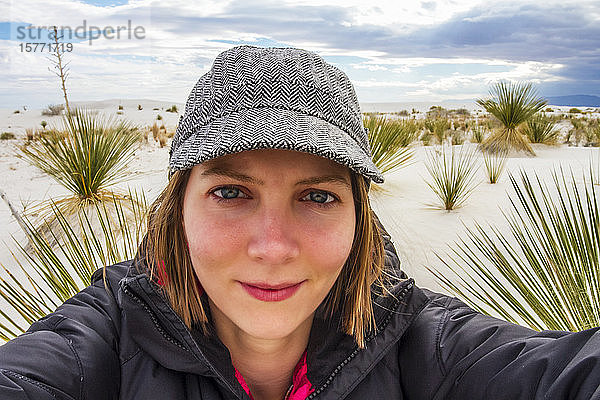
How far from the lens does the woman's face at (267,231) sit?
123cm

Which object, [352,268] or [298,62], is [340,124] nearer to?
[298,62]

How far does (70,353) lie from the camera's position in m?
1.12

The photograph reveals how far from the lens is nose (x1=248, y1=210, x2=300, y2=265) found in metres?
1.20

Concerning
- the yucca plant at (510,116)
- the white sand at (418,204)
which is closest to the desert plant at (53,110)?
the white sand at (418,204)

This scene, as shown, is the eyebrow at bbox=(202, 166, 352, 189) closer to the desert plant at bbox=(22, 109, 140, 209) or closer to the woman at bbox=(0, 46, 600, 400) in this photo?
the woman at bbox=(0, 46, 600, 400)

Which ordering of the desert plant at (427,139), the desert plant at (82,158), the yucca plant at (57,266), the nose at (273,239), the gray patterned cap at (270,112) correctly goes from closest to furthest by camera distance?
the gray patterned cap at (270,112)
the nose at (273,239)
the yucca plant at (57,266)
the desert plant at (82,158)
the desert plant at (427,139)

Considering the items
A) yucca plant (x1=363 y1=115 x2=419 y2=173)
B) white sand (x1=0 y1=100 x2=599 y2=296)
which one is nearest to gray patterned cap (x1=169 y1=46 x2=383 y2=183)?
white sand (x1=0 y1=100 x2=599 y2=296)

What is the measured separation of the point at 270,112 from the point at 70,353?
0.73m

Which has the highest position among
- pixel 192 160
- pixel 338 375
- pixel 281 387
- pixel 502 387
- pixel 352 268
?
pixel 192 160

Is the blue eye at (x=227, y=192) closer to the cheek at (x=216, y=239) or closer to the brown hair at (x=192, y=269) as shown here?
the cheek at (x=216, y=239)

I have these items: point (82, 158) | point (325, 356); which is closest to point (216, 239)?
point (325, 356)

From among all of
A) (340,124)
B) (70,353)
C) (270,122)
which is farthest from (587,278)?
(70,353)

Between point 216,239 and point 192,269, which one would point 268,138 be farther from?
point 192,269

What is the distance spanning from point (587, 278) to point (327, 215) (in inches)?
74.4
